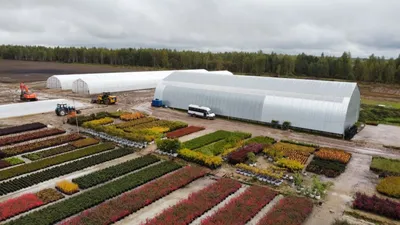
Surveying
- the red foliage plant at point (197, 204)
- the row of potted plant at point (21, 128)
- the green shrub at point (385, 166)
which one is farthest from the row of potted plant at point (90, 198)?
the row of potted plant at point (21, 128)

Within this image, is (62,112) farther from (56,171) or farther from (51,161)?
(56,171)

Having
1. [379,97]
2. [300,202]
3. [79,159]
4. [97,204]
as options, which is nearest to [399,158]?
[300,202]

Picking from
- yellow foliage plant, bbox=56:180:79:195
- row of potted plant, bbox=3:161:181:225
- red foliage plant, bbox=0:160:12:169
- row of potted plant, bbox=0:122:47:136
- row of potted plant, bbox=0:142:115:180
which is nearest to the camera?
row of potted plant, bbox=3:161:181:225

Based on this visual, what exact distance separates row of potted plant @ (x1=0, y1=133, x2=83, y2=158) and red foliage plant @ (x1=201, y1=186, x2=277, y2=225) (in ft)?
53.7

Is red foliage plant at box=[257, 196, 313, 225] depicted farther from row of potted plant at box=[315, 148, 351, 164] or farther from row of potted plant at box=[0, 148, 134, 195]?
row of potted plant at box=[0, 148, 134, 195]

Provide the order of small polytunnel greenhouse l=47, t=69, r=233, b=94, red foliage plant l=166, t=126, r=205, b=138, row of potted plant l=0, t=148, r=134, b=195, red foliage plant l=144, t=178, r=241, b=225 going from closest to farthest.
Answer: red foliage plant l=144, t=178, r=241, b=225 → row of potted plant l=0, t=148, r=134, b=195 → red foliage plant l=166, t=126, r=205, b=138 → small polytunnel greenhouse l=47, t=69, r=233, b=94

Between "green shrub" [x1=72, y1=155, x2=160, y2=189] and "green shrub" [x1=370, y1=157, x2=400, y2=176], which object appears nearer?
"green shrub" [x1=72, y1=155, x2=160, y2=189]

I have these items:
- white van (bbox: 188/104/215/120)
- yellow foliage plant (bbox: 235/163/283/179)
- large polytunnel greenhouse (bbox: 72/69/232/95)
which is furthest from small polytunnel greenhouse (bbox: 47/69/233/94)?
yellow foliage plant (bbox: 235/163/283/179)

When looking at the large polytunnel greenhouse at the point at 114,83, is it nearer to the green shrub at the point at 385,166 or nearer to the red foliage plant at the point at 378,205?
the green shrub at the point at 385,166

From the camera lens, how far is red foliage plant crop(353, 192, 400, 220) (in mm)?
15344

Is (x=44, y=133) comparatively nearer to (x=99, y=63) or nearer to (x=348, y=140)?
(x=348, y=140)

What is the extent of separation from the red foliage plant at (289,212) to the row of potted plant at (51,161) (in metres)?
14.4

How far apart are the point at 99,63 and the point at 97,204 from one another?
129m

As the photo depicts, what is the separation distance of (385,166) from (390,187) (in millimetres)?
4072
